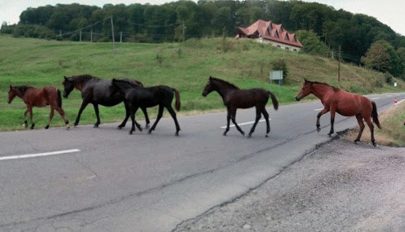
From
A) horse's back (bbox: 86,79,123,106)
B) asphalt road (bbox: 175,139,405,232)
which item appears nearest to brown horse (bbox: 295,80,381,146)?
asphalt road (bbox: 175,139,405,232)

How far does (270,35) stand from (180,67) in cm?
6394

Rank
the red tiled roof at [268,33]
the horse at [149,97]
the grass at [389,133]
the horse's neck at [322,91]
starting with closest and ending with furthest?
the horse at [149,97] → the grass at [389,133] → the horse's neck at [322,91] → the red tiled roof at [268,33]

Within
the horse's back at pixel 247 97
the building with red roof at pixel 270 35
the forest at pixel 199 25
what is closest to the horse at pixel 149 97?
the horse's back at pixel 247 97

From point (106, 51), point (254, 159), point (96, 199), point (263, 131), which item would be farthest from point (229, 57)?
point (96, 199)

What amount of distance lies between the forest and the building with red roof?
112 inches

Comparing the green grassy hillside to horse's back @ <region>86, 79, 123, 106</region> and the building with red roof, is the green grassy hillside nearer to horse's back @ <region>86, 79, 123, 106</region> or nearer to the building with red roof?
horse's back @ <region>86, 79, 123, 106</region>

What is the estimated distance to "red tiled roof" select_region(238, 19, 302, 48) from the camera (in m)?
108

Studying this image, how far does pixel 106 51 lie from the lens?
6725 cm

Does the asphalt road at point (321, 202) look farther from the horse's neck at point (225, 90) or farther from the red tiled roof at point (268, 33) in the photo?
the red tiled roof at point (268, 33)

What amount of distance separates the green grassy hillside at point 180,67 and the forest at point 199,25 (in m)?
33.4

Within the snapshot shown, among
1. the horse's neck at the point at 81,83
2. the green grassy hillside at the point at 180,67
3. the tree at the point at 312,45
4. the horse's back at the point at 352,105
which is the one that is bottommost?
the green grassy hillside at the point at 180,67

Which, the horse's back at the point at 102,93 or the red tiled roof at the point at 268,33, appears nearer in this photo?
the horse's back at the point at 102,93

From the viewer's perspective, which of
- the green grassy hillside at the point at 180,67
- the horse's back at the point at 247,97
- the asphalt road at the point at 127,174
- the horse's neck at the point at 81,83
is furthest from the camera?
the green grassy hillside at the point at 180,67

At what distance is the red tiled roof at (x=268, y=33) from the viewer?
10775cm
